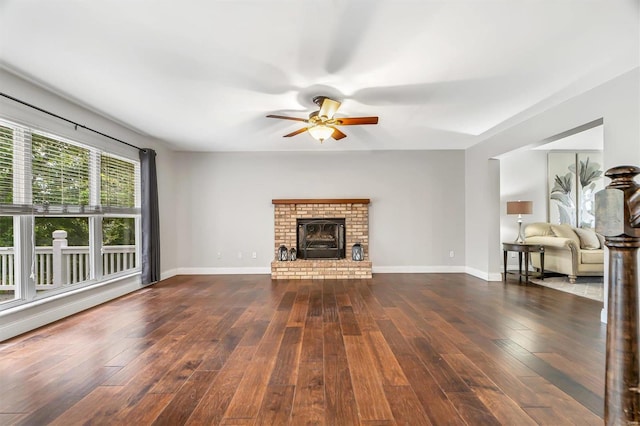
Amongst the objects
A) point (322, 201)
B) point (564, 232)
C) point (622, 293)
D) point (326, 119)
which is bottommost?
point (564, 232)

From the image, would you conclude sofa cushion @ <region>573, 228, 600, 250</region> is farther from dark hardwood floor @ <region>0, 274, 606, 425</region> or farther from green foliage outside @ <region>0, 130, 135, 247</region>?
green foliage outside @ <region>0, 130, 135, 247</region>

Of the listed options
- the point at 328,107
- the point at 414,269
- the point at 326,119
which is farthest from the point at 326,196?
the point at 328,107

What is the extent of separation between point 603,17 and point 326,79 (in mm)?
2061

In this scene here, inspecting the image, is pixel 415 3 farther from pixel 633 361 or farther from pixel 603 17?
pixel 633 361

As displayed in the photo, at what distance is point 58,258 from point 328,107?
3631mm

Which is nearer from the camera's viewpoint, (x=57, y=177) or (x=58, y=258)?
(x=57, y=177)

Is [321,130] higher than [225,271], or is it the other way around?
[321,130]

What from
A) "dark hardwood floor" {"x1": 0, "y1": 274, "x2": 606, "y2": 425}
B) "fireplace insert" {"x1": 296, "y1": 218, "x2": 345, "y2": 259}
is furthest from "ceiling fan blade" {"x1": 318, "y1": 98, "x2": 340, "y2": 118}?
"fireplace insert" {"x1": 296, "y1": 218, "x2": 345, "y2": 259}

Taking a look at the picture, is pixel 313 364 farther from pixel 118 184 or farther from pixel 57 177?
pixel 118 184

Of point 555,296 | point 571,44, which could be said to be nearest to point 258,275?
point 555,296

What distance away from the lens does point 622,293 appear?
82cm

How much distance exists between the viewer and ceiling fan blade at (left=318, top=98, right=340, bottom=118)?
2.98 m

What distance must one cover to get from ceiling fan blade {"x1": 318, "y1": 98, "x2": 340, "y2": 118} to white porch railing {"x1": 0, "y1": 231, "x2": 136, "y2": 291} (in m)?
3.35

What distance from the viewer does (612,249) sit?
2.78 feet
